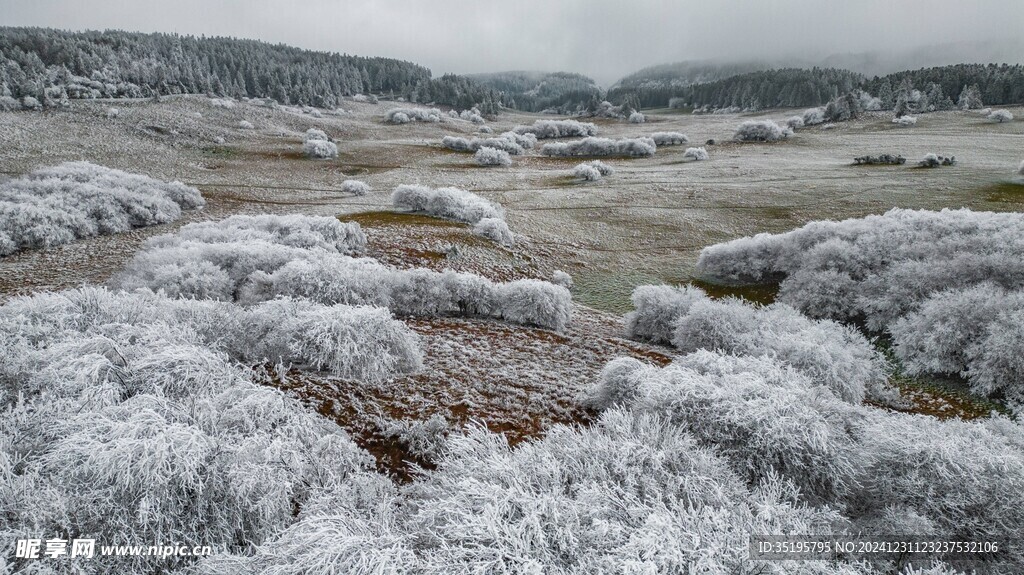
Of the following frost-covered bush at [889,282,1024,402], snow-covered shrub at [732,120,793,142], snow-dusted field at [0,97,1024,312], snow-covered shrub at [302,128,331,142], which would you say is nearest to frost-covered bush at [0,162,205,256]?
snow-dusted field at [0,97,1024,312]

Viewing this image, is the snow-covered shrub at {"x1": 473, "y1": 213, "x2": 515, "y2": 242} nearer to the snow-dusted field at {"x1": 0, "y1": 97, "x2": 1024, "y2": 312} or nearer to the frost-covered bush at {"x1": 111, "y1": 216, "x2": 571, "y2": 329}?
the snow-dusted field at {"x1": 0, "y1": 97, "x2": 1024, "y2": 312}

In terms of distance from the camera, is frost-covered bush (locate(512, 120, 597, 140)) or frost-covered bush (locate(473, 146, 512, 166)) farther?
frost-covered bush (locate(512, 120, 597, 140))

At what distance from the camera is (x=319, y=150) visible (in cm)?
4366

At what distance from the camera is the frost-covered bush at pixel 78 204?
51.6 feet

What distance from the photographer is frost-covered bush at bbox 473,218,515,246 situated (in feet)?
72.4

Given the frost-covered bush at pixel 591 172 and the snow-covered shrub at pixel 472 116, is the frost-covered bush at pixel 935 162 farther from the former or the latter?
the snow-covered shrub at pixel 472 116

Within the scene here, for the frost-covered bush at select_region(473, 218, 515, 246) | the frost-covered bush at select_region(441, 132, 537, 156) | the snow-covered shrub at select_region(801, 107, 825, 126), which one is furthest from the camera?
Result: the snow-covered shrub at select_region(801, 107, 825, 126)

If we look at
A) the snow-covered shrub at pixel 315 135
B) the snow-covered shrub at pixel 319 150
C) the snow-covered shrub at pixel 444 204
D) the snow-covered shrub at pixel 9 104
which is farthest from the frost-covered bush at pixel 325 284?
the snow-covered shrub at pixel 9 104

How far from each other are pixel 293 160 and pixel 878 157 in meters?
51.8

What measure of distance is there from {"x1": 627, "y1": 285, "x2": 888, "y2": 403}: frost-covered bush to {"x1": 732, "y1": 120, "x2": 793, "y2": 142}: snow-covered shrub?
178ft

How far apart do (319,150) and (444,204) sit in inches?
986

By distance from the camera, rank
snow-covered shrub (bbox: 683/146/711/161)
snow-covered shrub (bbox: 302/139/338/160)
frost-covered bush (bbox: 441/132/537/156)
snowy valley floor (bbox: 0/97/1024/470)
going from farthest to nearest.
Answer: frost-covered bush (bbox: 441/132/537/156) → snow-covered shrub (bbox: 683/146/711/161) → snow-covered shrub (bbox: 302/139/338/160) → snowy valley floor (bbox: 0/97/1024/470)

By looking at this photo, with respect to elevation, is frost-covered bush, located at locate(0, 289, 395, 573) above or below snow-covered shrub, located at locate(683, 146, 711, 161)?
below

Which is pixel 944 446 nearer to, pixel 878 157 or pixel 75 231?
pixel 75 231
